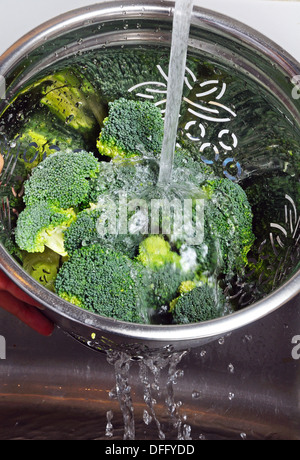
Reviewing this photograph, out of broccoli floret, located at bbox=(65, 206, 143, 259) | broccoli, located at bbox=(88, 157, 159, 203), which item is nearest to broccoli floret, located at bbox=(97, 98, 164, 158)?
broccoli, located at bbox=(88, 157, 159, 203)

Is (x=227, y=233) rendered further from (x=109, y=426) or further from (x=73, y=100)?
(x=109, y=426)

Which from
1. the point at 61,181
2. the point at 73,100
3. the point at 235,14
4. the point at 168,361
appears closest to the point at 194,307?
the point at 168,361

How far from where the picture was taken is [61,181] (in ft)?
3.01

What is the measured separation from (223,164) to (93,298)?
36cm

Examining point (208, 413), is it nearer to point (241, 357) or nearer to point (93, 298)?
point (241, 357)

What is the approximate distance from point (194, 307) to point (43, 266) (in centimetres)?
26

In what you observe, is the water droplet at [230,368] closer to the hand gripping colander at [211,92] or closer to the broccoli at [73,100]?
the hand gripping colander at [211,92]

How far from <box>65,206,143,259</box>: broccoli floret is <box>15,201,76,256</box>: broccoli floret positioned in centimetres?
2

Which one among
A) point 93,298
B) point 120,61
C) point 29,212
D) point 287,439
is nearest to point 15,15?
point 120,61

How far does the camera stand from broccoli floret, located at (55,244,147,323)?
→ 0.83 metres

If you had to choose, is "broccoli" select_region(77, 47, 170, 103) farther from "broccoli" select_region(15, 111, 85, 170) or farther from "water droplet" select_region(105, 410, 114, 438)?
"water droplet" select_region(105, 410, 114, 438)

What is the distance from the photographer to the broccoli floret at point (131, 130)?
965 millimetres

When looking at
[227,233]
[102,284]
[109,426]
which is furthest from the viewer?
[109,426]

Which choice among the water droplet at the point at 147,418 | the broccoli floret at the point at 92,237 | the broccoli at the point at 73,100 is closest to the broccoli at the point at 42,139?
the broccoli at the point at 73,100
